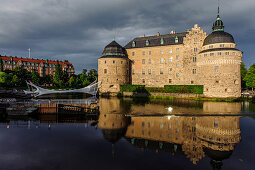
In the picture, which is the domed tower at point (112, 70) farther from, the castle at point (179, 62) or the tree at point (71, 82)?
the tree at point (71, 82)

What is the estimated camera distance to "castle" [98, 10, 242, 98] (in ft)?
127

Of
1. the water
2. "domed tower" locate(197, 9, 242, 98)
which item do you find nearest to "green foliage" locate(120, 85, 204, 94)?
"domed tower" locate(197, 9, 242, 98)

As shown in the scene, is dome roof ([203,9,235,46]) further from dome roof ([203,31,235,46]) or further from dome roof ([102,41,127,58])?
dome roof ([102,41,127,58])

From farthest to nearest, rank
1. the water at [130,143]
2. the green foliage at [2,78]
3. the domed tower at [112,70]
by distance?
1. the green foliage at [2,78]
2. the domed tower at [112,70]
3. the water at [130,143]

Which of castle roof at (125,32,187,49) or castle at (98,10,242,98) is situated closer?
castle at (98,10,242,98)

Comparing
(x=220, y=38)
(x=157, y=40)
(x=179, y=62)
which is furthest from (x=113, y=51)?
(x=220, y=38)

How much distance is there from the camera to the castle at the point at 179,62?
38.7 meters

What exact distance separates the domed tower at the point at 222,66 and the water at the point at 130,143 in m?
21.3

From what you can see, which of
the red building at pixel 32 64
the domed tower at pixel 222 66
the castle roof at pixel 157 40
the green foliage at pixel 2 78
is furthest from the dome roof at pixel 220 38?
the red building at pixel 32 64

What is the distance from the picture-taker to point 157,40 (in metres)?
54.8

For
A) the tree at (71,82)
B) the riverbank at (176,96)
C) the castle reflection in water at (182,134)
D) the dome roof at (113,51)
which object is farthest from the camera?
the tree at (71,82)

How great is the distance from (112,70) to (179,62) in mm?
21487

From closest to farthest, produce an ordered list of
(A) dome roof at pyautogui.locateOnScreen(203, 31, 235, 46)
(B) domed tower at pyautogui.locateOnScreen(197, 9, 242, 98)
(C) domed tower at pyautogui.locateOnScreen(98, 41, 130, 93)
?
(B) domed tower at pyautogui.locateOnScreen(197, 9, 242, 98) → (A) dome roof at pyautogui.locateOnScreen(203, 31, 235, 46) → (C) domed tower at pyautogui.locateOnScreen(98, 41, 130, 93)

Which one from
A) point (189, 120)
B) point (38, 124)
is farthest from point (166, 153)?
point (38, 124)
